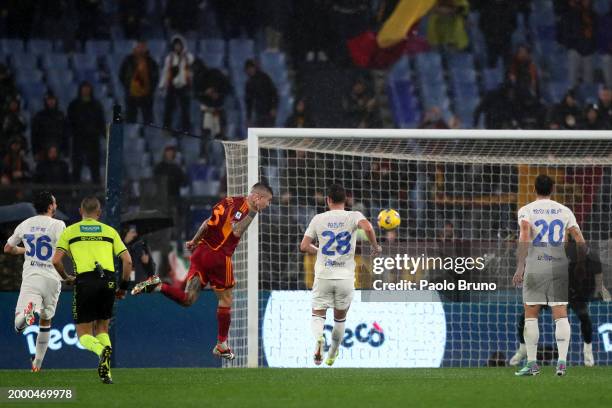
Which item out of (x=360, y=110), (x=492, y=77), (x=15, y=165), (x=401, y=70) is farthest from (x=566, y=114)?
(x=15, y=165)

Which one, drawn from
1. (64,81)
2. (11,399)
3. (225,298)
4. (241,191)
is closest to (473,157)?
(241,191)

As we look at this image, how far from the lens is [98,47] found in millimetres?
21547

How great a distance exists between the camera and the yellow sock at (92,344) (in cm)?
960

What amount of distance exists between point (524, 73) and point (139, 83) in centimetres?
676

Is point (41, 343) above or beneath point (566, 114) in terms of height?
beneath

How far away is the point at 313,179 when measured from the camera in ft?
48.3

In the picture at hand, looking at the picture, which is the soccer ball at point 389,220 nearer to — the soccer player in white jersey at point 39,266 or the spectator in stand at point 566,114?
the soccer player in white jersey at point 39,266

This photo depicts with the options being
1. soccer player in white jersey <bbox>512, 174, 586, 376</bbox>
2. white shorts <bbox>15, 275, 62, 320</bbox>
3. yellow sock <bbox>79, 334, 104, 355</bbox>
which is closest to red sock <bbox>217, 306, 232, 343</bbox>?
white shorts <bbox>15, 275, 62, 320</bbox>

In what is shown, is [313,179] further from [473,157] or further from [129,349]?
[129,349]

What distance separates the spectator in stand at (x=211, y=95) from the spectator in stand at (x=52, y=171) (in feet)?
9.24

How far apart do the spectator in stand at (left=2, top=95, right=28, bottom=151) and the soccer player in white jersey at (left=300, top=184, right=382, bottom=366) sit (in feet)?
30.1

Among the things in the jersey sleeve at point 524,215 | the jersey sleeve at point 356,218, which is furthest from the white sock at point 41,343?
the jersey sleeve at point 524,215

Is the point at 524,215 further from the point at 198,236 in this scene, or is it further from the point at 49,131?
the point at 49,131

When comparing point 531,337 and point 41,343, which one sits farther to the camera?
point 41,343
